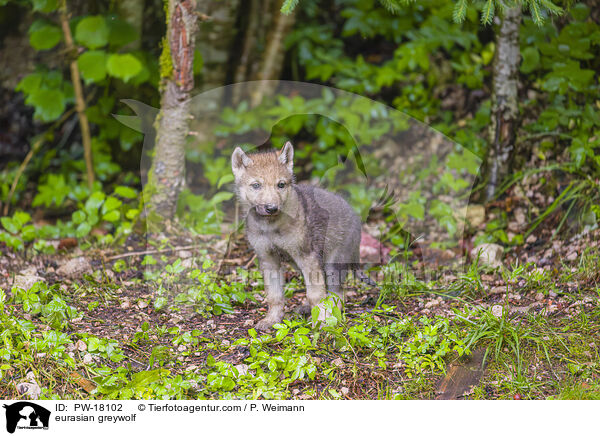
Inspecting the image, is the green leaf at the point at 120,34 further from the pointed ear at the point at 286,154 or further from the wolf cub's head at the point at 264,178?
the pointed ear at the point at 286,154

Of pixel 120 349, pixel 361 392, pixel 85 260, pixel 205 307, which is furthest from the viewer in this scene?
pixel 85 260

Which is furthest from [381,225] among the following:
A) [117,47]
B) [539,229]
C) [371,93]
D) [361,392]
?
[117,47]

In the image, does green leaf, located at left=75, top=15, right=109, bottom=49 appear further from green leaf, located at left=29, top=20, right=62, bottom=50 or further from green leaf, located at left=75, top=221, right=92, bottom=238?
green leaf, located at left=75, top=221, right=92, bottom=238

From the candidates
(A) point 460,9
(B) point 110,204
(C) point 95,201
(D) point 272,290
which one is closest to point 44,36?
(C) point 95,201

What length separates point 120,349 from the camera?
5.27 m

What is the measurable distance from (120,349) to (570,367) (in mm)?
3453

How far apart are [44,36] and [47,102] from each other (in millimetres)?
815

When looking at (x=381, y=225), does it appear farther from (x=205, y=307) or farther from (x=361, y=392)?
(x=361, y=392)

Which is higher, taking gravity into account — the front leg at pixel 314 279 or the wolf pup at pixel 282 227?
the wolf pup at pixel 282 227

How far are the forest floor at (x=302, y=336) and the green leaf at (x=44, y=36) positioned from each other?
111 inches

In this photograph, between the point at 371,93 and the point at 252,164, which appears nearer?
the point at 252,164

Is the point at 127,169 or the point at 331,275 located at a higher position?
the point at 127,169
